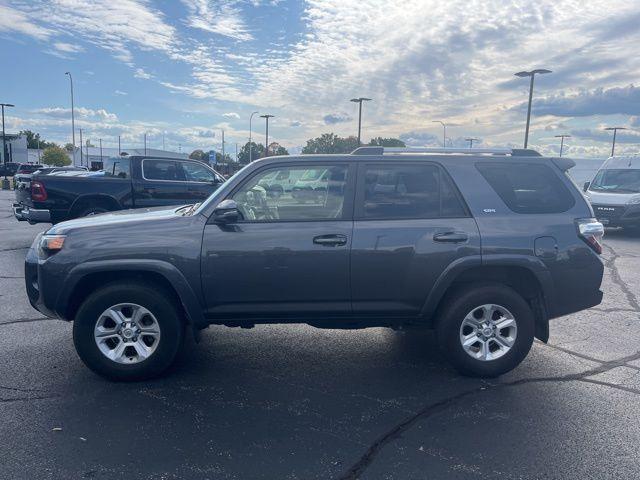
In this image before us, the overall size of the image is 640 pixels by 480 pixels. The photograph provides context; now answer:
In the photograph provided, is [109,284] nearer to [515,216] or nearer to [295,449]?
[295,449]

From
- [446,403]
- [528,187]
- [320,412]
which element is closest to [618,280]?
[528,187]

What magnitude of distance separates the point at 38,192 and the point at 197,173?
3.09m

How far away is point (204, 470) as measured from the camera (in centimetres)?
303

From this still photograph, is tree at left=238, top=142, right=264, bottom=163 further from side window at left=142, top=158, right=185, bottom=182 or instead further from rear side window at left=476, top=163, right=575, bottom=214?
rear side window at left=476, top=163, right=575, bottom=214

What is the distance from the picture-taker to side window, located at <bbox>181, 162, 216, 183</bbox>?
442 inches

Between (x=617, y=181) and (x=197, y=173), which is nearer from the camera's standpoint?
(x=197, y=173)

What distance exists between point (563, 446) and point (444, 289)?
140cm

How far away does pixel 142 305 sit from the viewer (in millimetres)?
4121

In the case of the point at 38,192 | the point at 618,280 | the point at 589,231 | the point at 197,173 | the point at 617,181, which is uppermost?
the point at 617,181

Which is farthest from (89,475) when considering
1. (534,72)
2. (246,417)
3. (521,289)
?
(534,72)

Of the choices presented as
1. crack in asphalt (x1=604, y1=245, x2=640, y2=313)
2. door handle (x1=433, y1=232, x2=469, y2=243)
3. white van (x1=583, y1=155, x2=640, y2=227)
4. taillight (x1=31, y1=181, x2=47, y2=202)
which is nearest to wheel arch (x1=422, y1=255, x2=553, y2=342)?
door handle (x1=433, y1=232, x2=469, y2=243)

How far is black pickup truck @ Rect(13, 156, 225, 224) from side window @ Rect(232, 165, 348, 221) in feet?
19.5

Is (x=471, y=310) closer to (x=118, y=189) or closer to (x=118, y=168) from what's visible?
(x=118, y=189)

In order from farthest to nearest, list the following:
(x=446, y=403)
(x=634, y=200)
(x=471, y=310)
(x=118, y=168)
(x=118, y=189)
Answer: (x=634, y=200) → (x=118, y=168) → (x=118, y=189) → (x=471, y=310) → (x=446, y=403)
